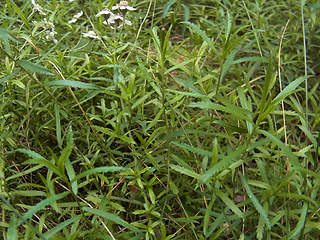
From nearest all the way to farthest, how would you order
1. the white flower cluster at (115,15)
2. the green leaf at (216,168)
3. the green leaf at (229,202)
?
1. the green leaf at (216,168)
2. the green leaf at (229,202)
3. the white flower cluster at (115,15)

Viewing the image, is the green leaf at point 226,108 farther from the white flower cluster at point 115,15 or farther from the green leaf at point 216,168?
the white flower cluster at point 115,15

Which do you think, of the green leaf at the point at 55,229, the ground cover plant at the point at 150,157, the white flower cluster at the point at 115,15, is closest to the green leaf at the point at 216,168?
the ground cover plant at the point at 150,157

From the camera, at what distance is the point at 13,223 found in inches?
37.2

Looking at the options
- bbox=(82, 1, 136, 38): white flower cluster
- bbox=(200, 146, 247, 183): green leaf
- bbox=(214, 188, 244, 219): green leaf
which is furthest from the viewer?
bbox=(82, 1, 136, 38): white flower cluster

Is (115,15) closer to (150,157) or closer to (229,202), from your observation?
(150,157)

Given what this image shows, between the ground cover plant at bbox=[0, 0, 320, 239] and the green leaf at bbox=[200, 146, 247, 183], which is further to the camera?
the ground cover plant at bbox=[0, 0, 320, 239]

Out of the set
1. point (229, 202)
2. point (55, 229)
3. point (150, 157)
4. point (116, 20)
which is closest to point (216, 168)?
point (229, 202)

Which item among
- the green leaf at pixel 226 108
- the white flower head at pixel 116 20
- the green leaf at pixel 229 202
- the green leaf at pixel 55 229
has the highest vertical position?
the white flower head at pixel 116 20

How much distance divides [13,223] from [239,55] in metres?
1.80

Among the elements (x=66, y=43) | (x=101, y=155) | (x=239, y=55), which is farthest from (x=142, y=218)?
(x=239, y=55)

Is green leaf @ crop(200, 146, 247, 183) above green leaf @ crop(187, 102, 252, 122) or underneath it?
underneath

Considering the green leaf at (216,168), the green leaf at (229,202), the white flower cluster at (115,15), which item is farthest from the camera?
the white flower cluster at (115,15)

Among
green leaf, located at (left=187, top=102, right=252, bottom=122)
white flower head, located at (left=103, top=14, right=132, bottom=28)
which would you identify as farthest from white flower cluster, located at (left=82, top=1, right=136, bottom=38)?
green leaf, located at (left=187, top=102, right=252, bottom=122)

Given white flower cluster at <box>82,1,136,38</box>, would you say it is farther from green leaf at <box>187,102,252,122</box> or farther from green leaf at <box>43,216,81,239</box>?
green leaf at <box>43,216,81,239</box>
